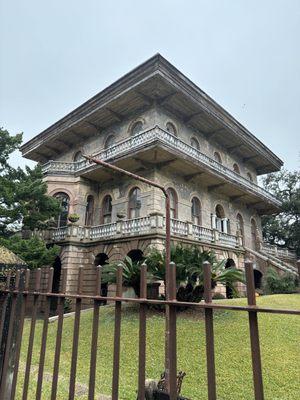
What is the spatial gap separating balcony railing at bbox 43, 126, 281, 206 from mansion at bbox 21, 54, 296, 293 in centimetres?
7

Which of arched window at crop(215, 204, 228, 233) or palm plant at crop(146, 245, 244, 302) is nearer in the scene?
palm plant at crop(146, 245, 244, 302)

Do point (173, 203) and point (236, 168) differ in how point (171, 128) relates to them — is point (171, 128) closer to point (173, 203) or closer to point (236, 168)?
point (173, 203)

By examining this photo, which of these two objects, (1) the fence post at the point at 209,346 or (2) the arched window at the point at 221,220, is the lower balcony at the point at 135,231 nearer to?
(2) the arched window at the point at 221,220

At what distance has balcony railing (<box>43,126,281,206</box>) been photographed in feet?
51.6

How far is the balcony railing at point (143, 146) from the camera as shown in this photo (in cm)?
1573

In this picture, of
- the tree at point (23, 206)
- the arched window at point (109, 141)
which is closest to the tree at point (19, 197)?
the tree at point (23, 206)

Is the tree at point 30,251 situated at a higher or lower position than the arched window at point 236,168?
lower

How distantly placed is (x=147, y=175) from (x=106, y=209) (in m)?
4.25

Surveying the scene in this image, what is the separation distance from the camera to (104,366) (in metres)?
6.54

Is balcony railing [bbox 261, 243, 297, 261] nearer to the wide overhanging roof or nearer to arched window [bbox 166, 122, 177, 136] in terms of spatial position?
the wide overhanging roof

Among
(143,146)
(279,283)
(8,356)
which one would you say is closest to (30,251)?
(143,146)

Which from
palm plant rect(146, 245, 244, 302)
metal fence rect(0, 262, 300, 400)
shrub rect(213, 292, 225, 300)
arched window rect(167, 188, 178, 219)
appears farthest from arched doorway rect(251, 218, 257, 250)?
metal fence rect(0, 262, 300, 400)

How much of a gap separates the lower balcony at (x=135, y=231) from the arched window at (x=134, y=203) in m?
1.81

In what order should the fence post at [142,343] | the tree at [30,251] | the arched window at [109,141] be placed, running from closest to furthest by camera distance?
the fence post at [142,343]
the tree at [30,251]
the arched window at [109,141]
